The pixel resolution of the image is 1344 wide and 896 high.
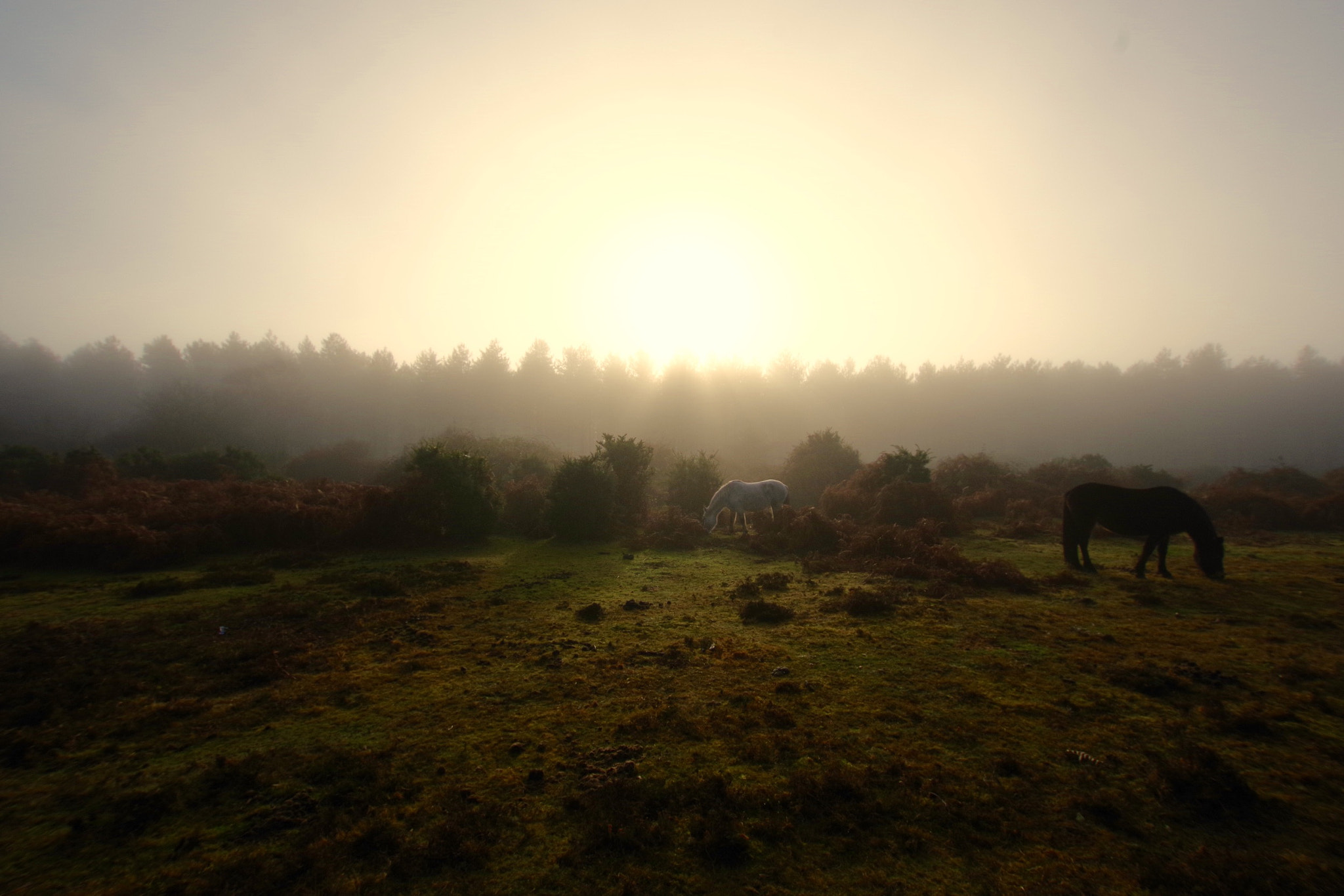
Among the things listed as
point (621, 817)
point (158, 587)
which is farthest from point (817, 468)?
point (621, 817)

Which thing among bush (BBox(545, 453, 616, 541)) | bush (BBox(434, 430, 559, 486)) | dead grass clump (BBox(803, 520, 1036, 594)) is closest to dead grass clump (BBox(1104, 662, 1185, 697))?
dead grass clump (BBox(803, 520, 1036, 594))

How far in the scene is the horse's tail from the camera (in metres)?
11.3

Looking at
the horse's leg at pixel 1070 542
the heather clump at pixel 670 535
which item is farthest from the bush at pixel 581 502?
the horse's leg at pixel 1070 542

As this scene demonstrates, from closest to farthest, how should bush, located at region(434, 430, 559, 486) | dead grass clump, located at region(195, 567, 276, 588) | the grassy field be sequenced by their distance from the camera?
the grassy field
dead grass clump, located at region(195, 567, 276, 588)
bush, located at region(434, 430, 559, 486)

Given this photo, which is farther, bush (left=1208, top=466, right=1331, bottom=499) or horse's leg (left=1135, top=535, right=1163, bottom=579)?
bush (left=1208, top=466, right=1331, bottom=499)

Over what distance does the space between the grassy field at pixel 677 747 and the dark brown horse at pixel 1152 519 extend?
1.16m

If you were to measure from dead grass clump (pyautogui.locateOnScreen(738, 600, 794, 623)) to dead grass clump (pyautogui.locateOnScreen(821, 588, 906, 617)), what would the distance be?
0.82 metres

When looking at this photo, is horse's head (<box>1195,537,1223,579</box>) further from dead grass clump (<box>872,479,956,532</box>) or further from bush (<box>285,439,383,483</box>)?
bush (<box>285,439,383,483</box>)

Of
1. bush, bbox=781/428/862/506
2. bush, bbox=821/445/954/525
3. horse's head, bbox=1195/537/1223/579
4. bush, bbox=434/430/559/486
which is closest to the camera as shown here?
horse's head, bbox=1195/537/1223/579

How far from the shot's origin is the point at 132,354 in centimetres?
5728

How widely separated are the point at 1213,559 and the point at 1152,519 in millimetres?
1213

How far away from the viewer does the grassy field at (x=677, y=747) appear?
10.8 ft

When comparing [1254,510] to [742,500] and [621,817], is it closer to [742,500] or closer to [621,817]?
[742,500]

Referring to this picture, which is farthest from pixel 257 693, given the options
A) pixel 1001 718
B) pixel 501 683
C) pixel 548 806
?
pixel 1001 718
